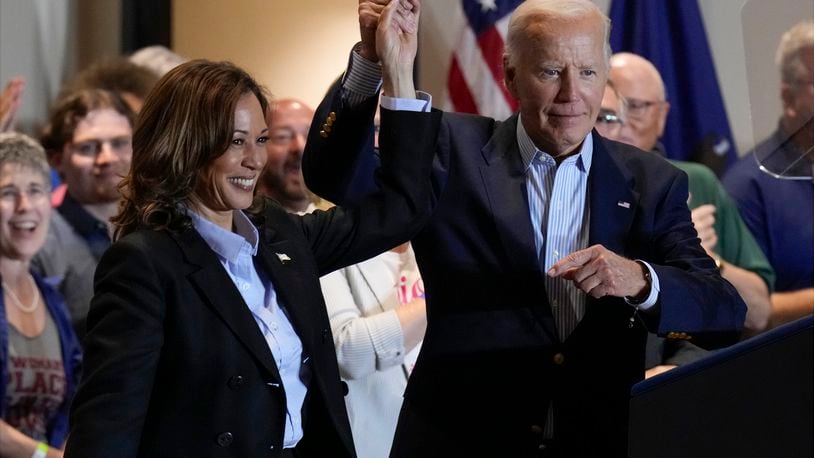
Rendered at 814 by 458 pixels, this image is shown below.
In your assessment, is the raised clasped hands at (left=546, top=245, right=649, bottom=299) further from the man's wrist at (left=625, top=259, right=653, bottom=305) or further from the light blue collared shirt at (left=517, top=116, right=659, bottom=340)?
the light blue collared shirt at (left=517, top=116, right=659, bottom=340)

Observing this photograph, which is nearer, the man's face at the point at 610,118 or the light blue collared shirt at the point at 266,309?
the light blue collared shirt at the point at 266,309

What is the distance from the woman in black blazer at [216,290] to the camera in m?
2.17

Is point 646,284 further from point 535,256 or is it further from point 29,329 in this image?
point 29,329

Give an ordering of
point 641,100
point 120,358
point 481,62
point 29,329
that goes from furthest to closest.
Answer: point 481,62 → point 641,100 → point 29,329 → point 120,358

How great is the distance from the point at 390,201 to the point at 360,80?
222mm

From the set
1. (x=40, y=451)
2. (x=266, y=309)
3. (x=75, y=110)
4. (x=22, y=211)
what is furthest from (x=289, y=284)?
(x=75, y=110)

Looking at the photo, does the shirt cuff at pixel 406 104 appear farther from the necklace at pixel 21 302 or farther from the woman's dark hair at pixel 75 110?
the woman's dark hair at pixel 75 110

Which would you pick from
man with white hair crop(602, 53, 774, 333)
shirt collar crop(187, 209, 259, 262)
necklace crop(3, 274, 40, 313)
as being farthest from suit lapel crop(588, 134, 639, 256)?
necklace crop(3, 274, 40, 313)

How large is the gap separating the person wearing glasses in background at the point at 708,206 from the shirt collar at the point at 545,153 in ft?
3.53

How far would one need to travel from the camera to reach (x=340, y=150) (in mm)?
2410

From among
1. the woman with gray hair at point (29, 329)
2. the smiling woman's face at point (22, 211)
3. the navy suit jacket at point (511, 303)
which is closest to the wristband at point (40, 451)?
the woman with gray hair at point (29, 329)

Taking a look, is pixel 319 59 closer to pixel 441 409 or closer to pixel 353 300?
pixel 353 300

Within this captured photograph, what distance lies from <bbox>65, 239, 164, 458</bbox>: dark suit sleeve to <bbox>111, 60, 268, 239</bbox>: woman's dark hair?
0.10 m

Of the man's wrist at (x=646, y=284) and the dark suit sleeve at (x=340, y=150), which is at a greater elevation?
the dark suit sleeve at (x=340, y=150)
